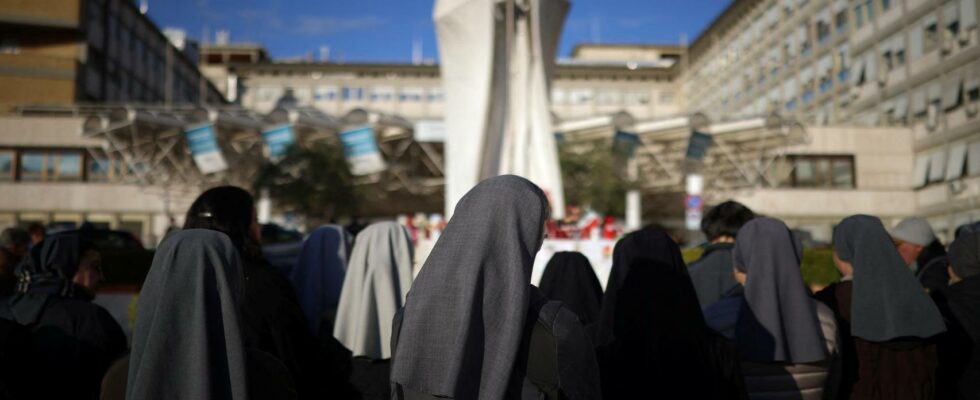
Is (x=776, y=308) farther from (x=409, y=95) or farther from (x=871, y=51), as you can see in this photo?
(x=409, y=95)

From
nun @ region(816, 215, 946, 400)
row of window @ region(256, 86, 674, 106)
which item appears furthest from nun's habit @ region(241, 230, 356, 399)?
row of window @ region(256, 86, 674, 106)

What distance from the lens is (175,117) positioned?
3512cm

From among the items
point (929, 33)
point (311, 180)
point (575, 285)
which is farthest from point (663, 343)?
point (929, 33)

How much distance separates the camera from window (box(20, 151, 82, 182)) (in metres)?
45.5

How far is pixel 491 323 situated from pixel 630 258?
1225mm

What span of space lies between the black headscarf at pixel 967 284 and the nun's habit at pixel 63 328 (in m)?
4.33

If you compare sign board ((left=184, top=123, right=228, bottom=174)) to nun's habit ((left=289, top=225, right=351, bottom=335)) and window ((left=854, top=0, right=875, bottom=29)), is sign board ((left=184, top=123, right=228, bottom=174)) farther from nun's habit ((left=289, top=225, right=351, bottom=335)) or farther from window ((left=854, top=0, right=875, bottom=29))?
window ((left=854, top=0, right=875, bottom=29))

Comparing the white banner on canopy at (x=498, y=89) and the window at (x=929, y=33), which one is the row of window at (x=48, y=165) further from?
the window at (x=929, y=33)

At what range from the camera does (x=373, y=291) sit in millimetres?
5863

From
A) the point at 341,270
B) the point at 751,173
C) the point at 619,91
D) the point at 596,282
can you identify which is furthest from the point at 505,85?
the point at 619,91

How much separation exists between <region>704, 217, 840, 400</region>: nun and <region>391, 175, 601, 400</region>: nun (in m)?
1.66

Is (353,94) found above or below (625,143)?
above

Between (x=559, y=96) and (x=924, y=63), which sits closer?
(x=924, y=63)

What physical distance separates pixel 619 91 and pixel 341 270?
71695 mm
